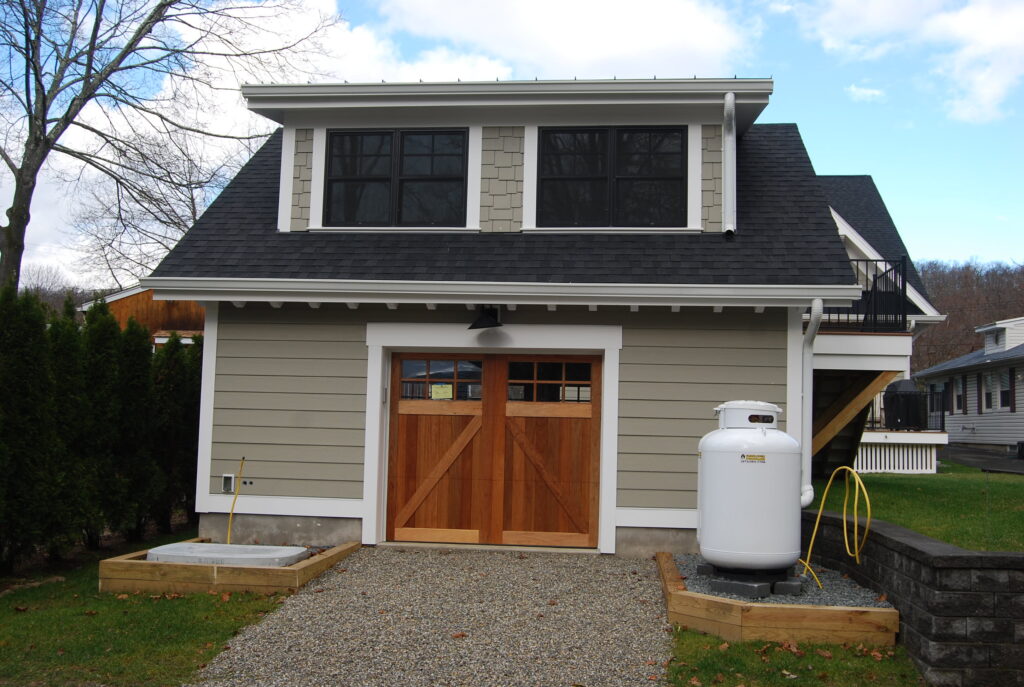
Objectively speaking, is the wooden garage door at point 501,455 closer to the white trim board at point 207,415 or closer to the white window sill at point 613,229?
the white window sill at point 613,229

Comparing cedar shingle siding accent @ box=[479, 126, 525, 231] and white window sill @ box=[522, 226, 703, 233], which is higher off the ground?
cedar shingle siding accent @ box=[479, 126, 525, 231]

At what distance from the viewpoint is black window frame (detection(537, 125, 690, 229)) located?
8.54 metres

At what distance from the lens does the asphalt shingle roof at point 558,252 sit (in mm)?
7875

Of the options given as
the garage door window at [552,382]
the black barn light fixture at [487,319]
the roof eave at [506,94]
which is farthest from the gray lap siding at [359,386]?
the roof eave at [506,94]

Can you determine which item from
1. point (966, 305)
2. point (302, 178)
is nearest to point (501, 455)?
point (302, 178)

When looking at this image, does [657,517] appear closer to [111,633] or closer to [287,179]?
[111,633]

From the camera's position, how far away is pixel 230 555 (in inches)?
266

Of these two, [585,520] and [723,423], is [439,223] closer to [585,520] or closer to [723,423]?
[585,520]

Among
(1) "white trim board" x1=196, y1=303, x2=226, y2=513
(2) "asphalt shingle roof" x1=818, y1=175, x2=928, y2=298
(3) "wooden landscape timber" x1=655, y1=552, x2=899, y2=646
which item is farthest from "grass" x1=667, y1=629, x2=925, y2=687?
(2) "asphalt shingle roof" x1=818, y1=175, x2=928, y2=298

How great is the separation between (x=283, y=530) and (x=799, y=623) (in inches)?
195

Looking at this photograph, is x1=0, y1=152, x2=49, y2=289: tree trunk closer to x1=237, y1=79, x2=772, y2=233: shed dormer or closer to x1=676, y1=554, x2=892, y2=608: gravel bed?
x1=237, y1=79, x2=772, y2=233: shed dormer

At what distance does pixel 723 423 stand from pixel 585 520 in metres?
2.50

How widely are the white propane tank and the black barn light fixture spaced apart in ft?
8.92

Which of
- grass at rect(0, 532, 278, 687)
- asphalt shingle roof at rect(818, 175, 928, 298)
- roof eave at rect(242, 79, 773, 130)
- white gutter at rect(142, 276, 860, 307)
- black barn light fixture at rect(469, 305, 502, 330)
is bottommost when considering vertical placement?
grass at rect(0, 532, 278, 687)
